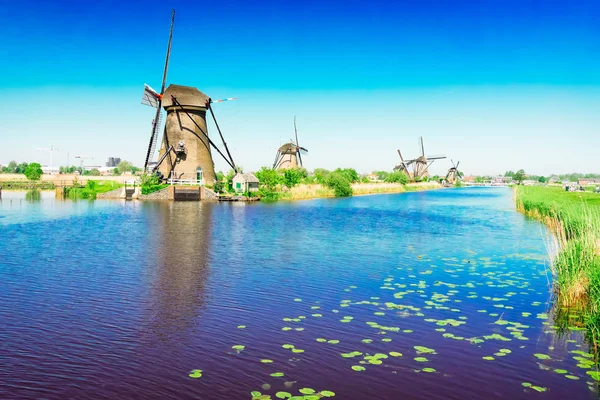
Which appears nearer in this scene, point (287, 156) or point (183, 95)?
point (183, 95)

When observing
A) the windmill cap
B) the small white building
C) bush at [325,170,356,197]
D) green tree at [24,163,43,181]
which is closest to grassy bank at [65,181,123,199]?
the windmill cap

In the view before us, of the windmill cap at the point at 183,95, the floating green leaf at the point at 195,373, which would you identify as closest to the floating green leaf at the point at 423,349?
the floating green leaf at the point at 195,373

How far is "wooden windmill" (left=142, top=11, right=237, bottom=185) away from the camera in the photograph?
50.9m

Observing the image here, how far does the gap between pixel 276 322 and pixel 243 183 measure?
145 feet

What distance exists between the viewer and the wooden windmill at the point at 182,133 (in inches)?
2004

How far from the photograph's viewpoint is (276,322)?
9172 millimetres

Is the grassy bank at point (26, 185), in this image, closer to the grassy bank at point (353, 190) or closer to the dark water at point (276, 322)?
the grassy bank at point (353, 190)

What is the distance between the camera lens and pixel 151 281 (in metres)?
12.6

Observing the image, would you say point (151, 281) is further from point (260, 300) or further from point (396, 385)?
point (396, 385)

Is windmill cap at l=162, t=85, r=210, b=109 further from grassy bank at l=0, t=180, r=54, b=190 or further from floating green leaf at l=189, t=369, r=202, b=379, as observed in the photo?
floating green leaf at l=189, t=369, r=202, b=379

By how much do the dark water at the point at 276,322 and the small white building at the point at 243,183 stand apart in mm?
33275

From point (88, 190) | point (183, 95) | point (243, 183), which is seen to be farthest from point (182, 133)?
point (88, 190)

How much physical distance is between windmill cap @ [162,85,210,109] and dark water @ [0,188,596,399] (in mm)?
34027

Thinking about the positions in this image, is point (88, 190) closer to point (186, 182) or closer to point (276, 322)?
point (186, 182)
